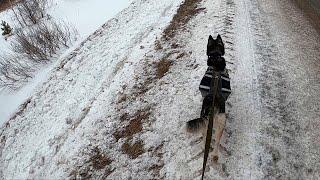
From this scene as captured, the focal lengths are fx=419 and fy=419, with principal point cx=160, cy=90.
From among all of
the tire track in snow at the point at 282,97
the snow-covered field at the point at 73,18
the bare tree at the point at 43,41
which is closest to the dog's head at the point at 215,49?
the tire track in snow at the point at 282,97

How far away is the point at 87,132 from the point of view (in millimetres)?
8391

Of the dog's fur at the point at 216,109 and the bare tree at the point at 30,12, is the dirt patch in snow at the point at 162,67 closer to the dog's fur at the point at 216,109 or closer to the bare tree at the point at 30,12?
the dog's fur at the point at 216,109

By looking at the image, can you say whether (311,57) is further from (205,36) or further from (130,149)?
(130,149)

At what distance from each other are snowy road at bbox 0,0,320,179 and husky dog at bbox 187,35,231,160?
0.76m

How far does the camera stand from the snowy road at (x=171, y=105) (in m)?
7.24

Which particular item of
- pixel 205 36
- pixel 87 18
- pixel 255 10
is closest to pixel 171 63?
pixel 205 36

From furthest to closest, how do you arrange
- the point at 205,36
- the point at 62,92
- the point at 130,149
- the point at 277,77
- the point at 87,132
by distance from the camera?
1. the point at 205,36
2. the point at 62,92
3. the point at 277,77
4. the point at 87,132
5. the point at 130,149

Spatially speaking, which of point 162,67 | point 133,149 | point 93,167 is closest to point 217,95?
point 133,149

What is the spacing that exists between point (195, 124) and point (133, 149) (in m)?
1.62

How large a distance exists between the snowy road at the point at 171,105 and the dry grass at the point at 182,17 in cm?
6

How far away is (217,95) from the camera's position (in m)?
6.33

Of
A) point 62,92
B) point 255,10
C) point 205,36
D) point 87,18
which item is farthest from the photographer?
point 87,18

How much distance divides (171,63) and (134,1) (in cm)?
518

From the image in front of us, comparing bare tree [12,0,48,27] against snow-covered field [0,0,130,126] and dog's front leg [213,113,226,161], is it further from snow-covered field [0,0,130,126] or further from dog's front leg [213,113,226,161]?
dog's front leg [213,113,226,161]
